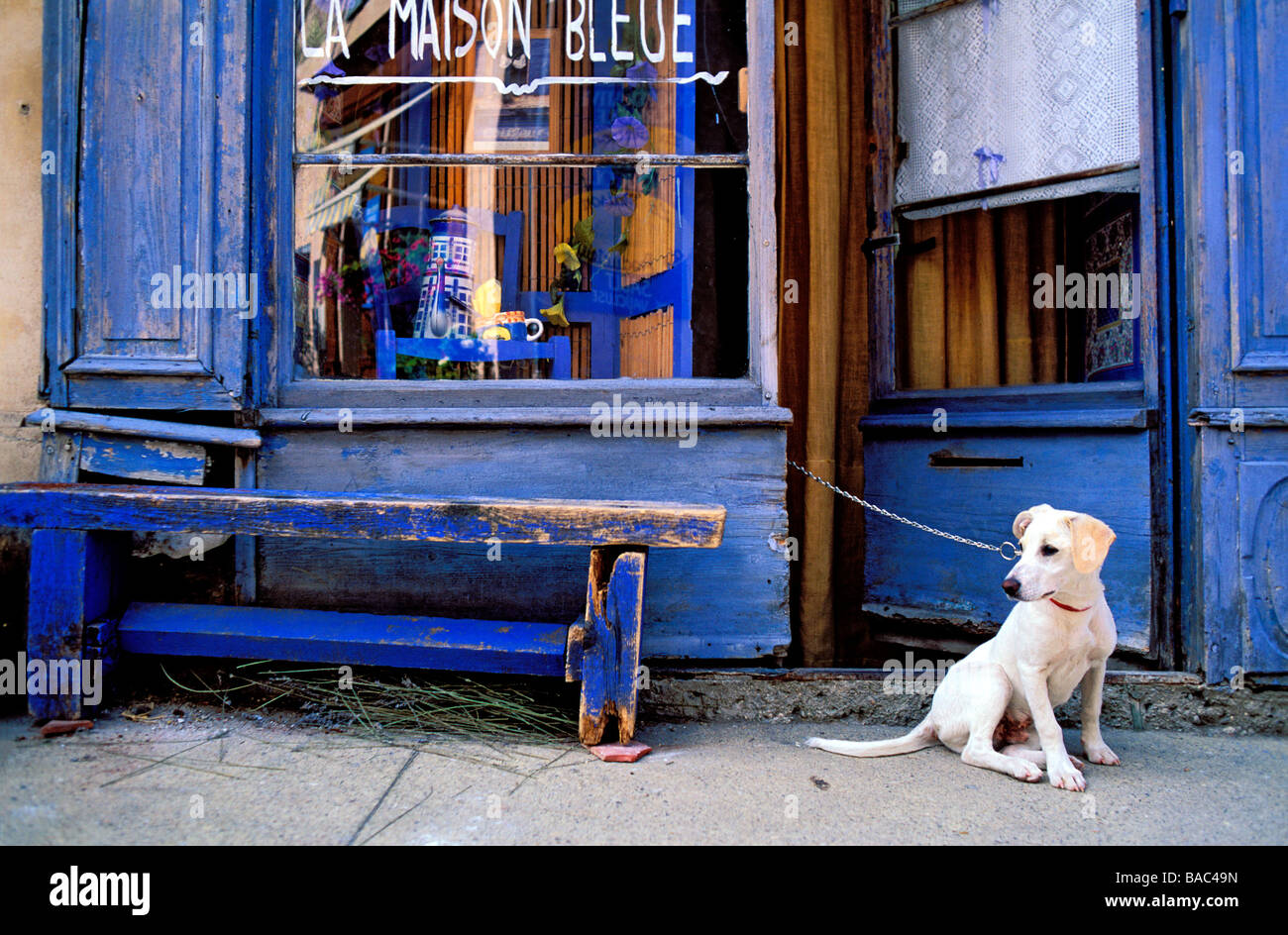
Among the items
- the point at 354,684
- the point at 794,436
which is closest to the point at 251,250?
the point at 354,684

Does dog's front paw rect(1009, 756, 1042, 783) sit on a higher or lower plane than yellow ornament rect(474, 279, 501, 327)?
lower

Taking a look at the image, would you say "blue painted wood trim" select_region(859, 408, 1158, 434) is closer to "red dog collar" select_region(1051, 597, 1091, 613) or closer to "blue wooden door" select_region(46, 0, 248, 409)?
"red dog collar" select_region(1051, 597, 1091, 613)

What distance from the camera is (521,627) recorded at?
7.77 ft

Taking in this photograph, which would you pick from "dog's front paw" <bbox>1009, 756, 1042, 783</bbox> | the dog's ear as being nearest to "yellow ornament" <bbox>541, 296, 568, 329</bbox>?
the dog's ear

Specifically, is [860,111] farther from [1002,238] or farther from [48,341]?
[48,341]

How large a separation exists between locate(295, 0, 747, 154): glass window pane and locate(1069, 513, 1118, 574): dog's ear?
1.86 meters

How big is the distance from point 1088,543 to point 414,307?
247 cm

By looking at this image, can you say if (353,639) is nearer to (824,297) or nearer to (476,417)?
(476,417)

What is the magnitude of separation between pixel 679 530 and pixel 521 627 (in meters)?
0.60

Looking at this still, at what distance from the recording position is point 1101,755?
224cm

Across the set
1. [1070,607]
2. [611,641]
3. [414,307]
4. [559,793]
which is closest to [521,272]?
[414,307]

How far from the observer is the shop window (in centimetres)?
294

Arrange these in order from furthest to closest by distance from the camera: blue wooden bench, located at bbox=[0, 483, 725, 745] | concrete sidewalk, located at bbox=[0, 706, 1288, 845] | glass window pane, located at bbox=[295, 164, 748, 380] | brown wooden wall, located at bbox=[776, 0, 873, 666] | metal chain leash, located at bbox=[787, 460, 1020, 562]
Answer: brown wooden wall, located at bbox=[776, 0, 873, 666]
glass window pane, located at bbox=[295, 164, 748, 380]
metal chain leash, located at bbox=[787, 460, 1020, 562]
blue wooden bench, located at bbox=[0, 483, 725, 745]
concrete sidewalk, located at bbox=[0, 706, 1288, 845]

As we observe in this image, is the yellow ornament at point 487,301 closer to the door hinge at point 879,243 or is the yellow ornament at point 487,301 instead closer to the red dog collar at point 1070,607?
the door hinge at point 879,243
